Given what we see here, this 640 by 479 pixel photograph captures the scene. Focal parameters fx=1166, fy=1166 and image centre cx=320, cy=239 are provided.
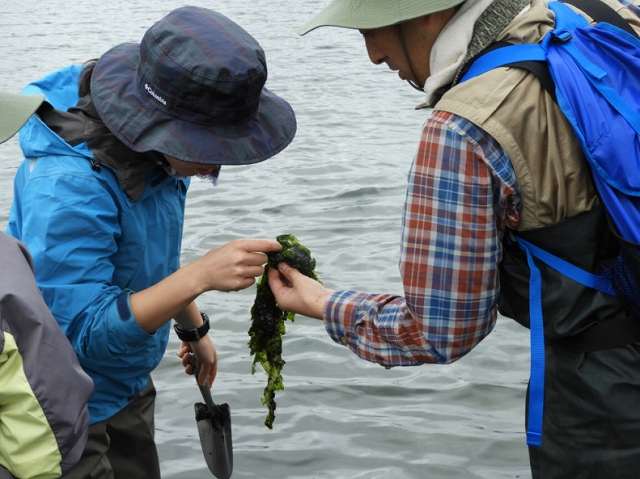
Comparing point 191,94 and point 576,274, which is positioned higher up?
point 191,94

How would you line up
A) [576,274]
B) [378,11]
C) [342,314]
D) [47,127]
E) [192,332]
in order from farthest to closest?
[192,332] → [47,127] → [342,314] → [378,11] → [576,274]

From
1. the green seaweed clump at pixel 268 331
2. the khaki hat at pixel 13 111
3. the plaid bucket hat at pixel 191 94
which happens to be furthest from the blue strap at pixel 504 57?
the khaki hat at pixel 13 111

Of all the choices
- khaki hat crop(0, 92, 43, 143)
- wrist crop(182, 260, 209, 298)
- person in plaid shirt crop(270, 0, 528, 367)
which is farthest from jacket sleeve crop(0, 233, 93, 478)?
person in plaid shirt crop(270, 0, 528, 367)

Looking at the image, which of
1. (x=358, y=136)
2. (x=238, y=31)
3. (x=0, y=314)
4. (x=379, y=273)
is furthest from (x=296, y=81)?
(x=0, y=314)

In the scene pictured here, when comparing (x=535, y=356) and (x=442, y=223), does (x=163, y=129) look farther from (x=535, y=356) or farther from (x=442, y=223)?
(x=535, y=356)

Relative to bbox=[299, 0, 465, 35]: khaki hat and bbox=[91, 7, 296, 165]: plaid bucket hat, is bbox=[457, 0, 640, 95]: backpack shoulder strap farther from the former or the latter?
bbox=[91, 7, 296, 165]: plaid bucket hat

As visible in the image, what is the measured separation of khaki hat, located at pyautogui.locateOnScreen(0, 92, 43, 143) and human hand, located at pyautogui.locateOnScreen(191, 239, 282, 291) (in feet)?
2.29

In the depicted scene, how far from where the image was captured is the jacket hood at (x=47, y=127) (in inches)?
147

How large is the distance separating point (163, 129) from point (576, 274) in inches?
54.6

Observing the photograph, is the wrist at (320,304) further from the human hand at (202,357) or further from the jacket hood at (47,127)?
the human hand at (202,357)

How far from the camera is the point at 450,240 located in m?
3.04

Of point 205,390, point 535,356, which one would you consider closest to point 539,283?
point 535,356

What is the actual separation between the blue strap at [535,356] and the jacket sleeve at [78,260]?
123 cm

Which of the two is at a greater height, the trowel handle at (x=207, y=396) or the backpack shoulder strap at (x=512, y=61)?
the backpack shoulder strap at (x=512, y=61)
